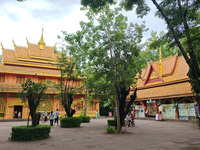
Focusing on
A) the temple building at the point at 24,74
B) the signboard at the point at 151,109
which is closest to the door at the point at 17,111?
the temple building at the point at 24,74

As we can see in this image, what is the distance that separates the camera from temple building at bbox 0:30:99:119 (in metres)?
24.7

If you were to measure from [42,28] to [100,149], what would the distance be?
30.9 m

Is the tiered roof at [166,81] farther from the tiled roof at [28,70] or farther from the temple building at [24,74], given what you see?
the tiled roof at [28,70]

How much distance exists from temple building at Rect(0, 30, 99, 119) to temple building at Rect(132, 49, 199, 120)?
354 inches

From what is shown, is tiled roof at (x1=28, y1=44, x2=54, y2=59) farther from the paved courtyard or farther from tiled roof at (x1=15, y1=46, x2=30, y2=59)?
the paved courtyard

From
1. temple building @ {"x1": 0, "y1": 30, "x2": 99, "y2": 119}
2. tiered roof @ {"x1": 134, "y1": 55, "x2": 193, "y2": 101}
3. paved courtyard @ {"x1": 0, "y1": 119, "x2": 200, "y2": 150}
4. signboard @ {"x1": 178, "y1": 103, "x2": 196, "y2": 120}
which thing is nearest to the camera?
paved courtyard @ {"x1": 0, "y1": 119, "x2": 200, "y2": 150}

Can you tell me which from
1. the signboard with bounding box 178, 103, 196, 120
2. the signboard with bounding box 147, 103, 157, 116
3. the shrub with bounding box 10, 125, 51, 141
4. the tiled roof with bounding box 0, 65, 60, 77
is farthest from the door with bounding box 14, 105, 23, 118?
the signboard with bounding box 178, 103, 196, 120

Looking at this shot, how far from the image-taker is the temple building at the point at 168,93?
17.8 meters

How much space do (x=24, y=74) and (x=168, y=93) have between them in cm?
2207

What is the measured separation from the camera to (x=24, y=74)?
26.8 m

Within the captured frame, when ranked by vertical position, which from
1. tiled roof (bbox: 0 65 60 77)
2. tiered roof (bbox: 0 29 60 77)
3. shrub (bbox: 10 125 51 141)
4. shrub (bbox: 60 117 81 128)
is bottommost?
shrub (bbox: 60 117 81 128)

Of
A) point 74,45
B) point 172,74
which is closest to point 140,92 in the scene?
point 172,74

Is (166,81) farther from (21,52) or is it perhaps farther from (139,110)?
(21,52)

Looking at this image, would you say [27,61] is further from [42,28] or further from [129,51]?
[129,51]
